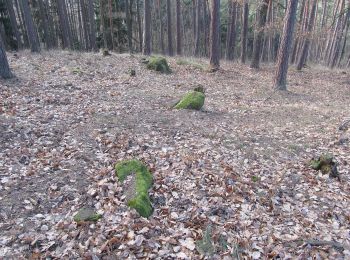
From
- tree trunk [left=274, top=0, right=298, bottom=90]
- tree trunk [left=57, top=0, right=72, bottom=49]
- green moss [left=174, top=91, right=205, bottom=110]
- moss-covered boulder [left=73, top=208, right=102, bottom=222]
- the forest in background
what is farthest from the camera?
tree trunk [left=57, top=0, right=72, bottom=49]

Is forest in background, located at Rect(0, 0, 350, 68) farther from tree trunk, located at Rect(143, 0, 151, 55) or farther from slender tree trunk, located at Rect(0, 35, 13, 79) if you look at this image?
slender tree trunk, located at Rect(0, 35, 13, 79)

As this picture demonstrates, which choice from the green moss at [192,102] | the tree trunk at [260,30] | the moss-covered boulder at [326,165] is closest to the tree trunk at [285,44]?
the green moss at [192,102]

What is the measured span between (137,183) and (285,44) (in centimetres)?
985

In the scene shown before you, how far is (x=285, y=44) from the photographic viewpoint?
12.2 metres

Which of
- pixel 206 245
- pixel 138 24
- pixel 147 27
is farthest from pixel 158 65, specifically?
pixel 138 24

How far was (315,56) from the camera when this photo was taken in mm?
41656

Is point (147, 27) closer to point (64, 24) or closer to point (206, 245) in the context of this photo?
point (64, 24)

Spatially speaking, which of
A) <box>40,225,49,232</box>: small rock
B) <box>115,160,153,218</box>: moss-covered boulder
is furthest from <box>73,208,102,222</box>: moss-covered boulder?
<box>115,160,153,218</box>: moss-covered boulder

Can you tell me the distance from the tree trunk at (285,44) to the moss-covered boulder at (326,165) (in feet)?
23.6

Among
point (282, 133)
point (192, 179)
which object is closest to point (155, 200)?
point (192, 179)

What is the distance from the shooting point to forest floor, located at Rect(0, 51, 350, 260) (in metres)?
4.19

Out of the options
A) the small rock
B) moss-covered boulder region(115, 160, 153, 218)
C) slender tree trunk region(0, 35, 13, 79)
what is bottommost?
the small rock

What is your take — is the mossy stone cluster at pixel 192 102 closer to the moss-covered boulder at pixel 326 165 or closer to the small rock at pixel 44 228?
the moss-covered boulder at pixel 326 165

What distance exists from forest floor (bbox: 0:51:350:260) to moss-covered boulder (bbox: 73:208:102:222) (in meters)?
0.12
